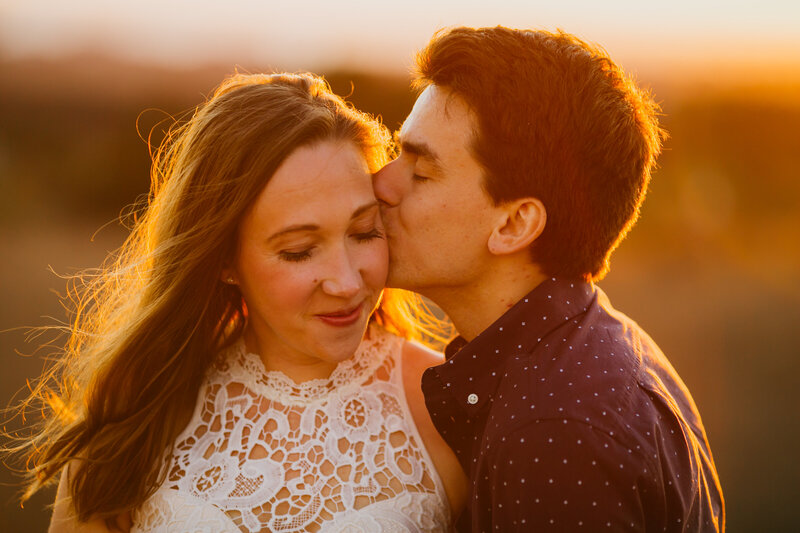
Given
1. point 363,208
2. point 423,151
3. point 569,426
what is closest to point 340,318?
point 363,208

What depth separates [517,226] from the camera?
9.48 feet

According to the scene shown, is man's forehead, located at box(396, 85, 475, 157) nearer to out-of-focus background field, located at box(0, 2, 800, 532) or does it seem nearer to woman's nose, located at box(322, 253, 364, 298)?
woman's nose, located at box(322, 253, 364, 298)

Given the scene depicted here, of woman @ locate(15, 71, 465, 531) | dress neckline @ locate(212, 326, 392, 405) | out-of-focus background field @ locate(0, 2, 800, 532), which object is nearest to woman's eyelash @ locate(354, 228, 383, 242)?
woman @ locate(15, 71, 465, 531)

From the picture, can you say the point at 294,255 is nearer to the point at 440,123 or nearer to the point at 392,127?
the point at 440,123

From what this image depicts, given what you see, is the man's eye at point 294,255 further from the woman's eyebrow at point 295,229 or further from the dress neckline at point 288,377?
the dress neckline at point 288,377

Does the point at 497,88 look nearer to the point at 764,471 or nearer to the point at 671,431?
the point at 671,431

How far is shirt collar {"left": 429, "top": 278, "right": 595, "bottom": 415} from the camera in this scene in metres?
2.62

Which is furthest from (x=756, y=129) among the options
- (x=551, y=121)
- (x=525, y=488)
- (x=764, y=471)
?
(x=525, y=488)

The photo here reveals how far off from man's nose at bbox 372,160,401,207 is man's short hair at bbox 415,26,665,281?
1.08 ft

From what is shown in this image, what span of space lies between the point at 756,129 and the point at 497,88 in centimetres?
1098

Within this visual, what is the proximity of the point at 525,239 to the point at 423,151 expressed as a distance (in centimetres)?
51

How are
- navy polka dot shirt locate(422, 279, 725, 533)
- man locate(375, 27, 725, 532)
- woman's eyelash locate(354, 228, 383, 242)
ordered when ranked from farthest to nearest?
woman's eyelash locate(354, 228, 383, 242), man locate(375, 27, 725, 532), navy polka dot shirt locate(422, 279, 725, 533)

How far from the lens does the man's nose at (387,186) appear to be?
9.70 feet

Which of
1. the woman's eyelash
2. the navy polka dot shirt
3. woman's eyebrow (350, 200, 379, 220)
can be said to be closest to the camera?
the navy polka dot shirt
